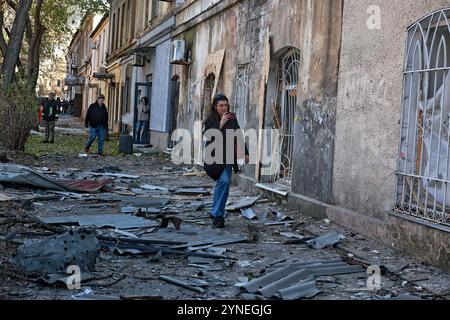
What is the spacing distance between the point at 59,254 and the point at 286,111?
242 inches

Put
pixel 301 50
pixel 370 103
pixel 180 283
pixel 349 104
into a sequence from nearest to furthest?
1. pixel 180 283
2. pixel 370 103
3. pixel 349 104
4. pixel 301 50

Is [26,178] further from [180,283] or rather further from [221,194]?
[180,283]

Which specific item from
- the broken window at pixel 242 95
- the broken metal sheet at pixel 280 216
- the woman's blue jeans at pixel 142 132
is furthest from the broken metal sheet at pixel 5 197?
the woman's blue jeans at pixel 142 132

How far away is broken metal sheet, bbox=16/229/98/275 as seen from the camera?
5215mm

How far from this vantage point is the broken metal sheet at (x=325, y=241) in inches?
269

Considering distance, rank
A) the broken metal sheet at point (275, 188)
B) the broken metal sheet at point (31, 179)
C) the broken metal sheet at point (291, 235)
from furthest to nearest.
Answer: the broken metal sheet at point (31, 179)
the broken metal sheet at point (275, 188)
the broken metal sheet at point (291, 235)

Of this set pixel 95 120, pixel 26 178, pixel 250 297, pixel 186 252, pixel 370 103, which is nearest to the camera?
pixel 250 297

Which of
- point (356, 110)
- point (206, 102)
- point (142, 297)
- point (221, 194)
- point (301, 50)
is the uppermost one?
point (301, 50)

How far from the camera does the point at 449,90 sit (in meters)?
5.98

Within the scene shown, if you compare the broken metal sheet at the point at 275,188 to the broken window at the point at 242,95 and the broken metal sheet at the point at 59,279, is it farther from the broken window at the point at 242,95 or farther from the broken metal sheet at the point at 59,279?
the broken metal sheet at the point at 59,279

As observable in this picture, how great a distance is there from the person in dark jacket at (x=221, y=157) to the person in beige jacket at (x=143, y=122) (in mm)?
14427

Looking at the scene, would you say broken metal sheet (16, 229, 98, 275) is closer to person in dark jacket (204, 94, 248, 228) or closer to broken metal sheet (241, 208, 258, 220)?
person in dark jacket (204, 94, 248, 228)

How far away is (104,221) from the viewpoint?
782cm

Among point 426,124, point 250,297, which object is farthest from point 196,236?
point 426,124
